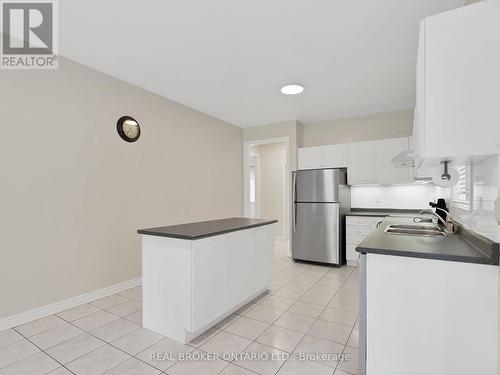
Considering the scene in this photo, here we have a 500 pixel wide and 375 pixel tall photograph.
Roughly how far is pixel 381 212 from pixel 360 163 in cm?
92

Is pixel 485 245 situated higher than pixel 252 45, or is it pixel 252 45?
pixel 252 45

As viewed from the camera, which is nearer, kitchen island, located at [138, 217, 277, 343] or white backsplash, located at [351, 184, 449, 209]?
Result: kitchen island, located at [138, 217, 277, 343]

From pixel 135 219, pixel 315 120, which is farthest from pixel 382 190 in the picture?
pixel 135 219

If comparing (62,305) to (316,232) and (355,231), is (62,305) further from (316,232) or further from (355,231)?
(355,231)

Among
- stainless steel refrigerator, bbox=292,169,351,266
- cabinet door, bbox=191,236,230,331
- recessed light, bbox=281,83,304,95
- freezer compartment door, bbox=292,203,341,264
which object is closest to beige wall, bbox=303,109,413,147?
stainless steel refrigerator, bbox=292,169,351,266

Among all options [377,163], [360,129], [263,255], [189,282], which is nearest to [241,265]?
[263,255]

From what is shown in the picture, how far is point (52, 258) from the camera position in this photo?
8.50 ft

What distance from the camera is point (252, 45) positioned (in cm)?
249

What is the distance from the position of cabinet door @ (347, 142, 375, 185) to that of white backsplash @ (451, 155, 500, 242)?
2.61 meters

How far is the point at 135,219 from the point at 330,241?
115 inches

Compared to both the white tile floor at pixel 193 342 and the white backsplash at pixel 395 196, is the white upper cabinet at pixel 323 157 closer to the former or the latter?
the white backsplash at pixel 395 196

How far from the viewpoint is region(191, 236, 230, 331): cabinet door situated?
6.83 feet

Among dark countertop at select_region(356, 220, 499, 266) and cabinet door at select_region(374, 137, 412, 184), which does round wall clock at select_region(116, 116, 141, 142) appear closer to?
dark countertop at select_region(356, 220, 499, 266)

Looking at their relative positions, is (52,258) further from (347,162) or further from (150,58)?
(347,162)
